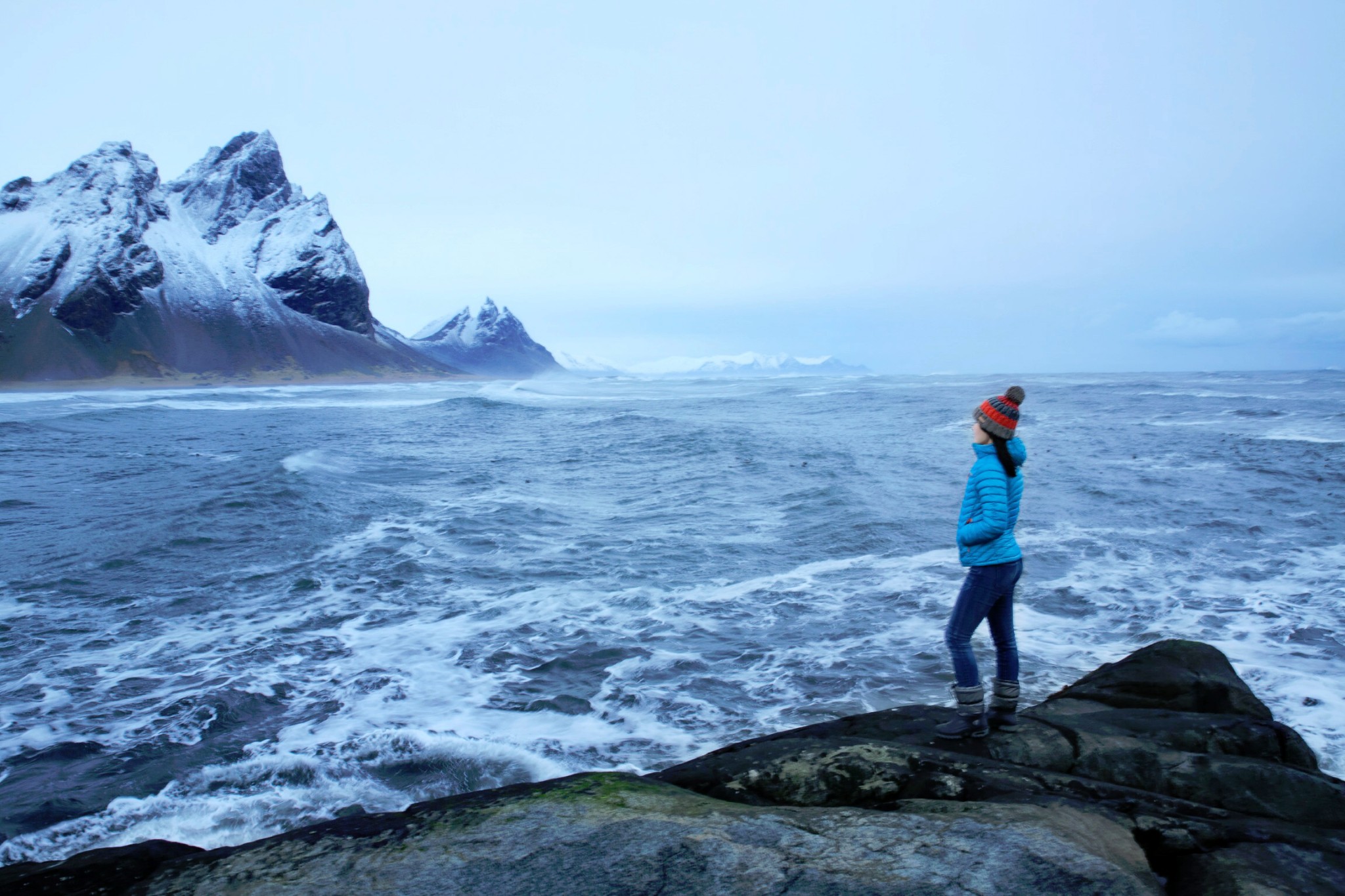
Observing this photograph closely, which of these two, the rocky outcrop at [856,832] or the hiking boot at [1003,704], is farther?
the hiking boot at [1003,704]

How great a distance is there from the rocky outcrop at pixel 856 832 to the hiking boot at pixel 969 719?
86mm

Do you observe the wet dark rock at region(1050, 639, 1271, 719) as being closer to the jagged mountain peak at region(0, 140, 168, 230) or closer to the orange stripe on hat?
the orange stripe on hat

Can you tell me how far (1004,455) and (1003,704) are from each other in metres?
1.78

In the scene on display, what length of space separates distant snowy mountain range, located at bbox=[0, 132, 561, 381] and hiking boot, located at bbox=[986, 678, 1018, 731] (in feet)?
464

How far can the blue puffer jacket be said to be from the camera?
4605mm

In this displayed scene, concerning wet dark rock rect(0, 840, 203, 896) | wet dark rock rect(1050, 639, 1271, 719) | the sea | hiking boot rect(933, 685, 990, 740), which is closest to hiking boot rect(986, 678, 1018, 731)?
hiking boot rect(933, 685, 990, 740)

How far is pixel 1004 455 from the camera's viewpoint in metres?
4.69

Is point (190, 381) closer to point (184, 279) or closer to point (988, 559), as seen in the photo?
point (184, 279)

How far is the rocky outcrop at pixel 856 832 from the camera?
2.97m

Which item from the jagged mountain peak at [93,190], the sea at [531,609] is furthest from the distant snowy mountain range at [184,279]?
the sea at [531,609]

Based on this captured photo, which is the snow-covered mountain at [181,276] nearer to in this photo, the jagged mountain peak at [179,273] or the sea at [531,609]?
the jagged mountain peak at [179,273]

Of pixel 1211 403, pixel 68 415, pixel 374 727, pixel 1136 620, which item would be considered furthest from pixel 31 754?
pixel 1211 403

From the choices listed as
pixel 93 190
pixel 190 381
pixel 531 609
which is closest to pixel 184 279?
pixel 93 190

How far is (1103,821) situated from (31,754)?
778 cm
